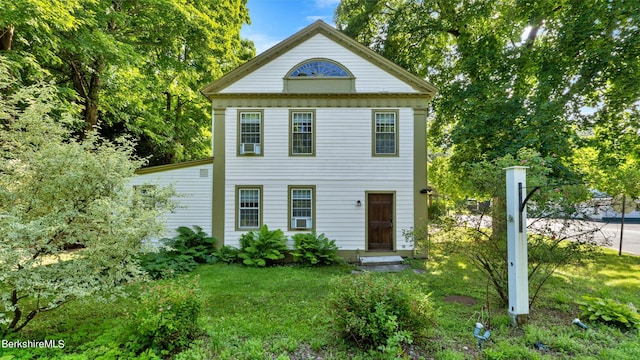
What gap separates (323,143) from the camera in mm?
8883

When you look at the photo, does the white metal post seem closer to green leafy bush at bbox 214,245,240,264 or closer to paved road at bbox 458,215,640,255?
paved road at bbox 458,215,640,255

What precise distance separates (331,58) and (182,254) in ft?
26.1

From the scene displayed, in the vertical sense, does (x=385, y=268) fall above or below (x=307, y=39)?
below

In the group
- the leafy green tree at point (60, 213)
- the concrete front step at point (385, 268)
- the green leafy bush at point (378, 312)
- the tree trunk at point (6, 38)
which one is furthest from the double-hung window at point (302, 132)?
the tree trunk at point (6, 38)

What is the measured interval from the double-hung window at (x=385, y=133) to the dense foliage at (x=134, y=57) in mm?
7402

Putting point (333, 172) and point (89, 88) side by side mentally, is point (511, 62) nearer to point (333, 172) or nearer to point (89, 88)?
point (333, 172)

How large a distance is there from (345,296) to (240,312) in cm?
215

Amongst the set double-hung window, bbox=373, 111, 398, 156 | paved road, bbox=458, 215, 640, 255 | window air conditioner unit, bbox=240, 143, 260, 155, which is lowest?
paved road, bbox=458, 215, 640, 255

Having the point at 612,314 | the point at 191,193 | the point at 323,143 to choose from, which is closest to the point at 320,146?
the point at 323,143

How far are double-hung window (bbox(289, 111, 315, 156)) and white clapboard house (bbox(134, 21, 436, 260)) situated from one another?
3 cm

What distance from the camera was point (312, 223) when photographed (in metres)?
8.77

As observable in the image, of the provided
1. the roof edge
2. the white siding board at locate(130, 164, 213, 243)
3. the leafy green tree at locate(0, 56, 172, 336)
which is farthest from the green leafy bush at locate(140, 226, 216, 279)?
the leafy green tree at locate(0, 56, 172, 336)

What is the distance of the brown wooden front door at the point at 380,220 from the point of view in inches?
347

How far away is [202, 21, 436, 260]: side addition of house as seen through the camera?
28.8ft
